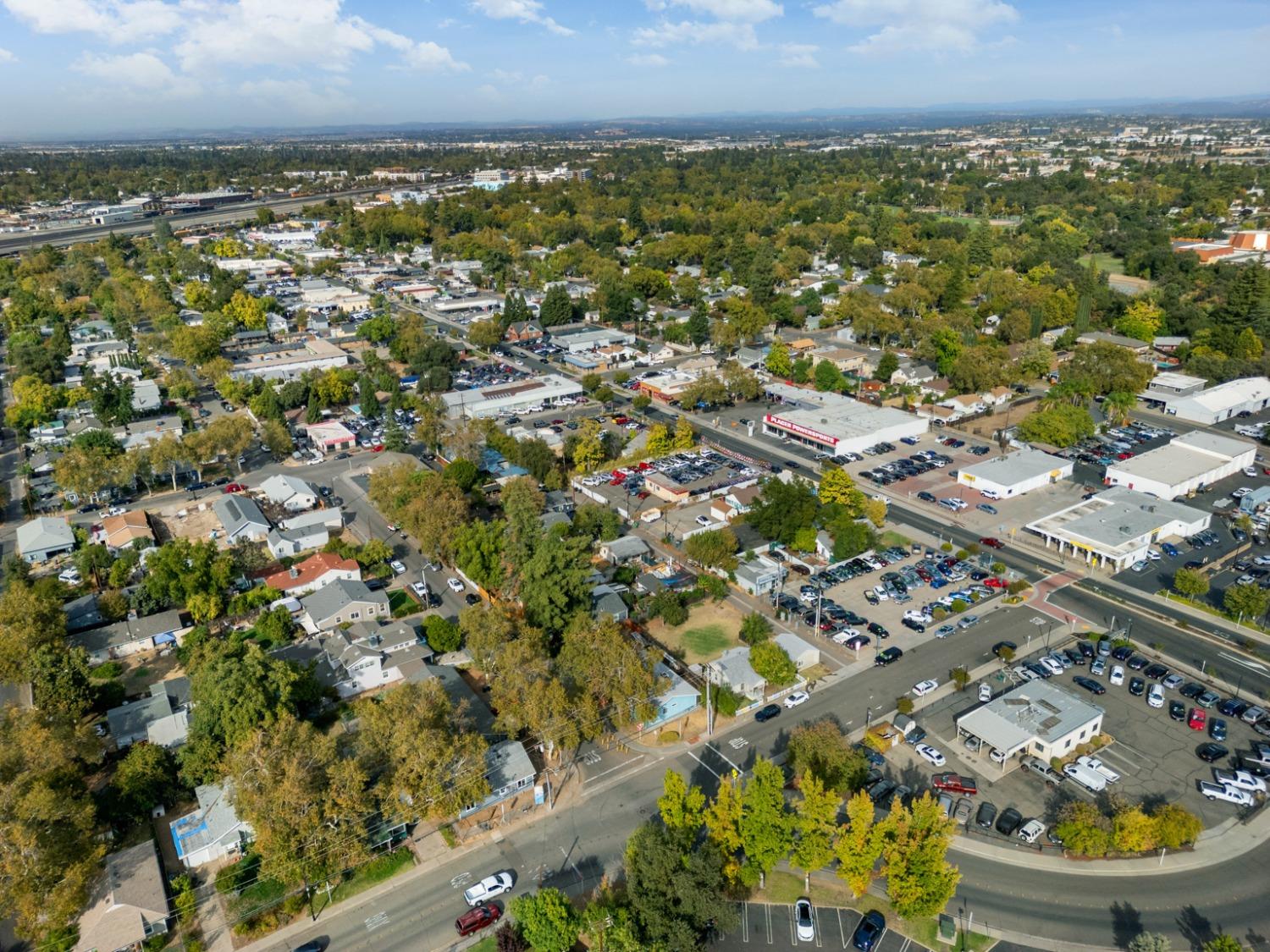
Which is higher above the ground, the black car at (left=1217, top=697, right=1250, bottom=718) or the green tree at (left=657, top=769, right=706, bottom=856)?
the green tree at (left=657, top=769, right=706, bottom=856)

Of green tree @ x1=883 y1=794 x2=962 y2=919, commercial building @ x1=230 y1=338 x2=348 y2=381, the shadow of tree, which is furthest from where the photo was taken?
commercial building @ x1=230 y1=338 x2=348 y2=381

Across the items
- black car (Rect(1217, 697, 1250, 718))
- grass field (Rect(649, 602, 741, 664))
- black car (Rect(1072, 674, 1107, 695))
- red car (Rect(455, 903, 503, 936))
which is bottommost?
grass field (Rect(649, 602, 741, 664))

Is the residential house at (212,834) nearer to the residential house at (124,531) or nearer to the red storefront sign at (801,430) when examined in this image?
the residential house at (124,531)

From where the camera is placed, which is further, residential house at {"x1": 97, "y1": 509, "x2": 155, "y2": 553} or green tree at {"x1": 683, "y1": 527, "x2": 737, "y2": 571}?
residential house at {"x1": 97, "y1": 509, "x2": 155, "y2": 553}

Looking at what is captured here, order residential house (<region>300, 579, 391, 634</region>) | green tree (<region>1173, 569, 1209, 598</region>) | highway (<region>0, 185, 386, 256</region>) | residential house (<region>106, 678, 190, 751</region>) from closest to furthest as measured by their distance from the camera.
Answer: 1. residential house (<region>106, 678, 190, 751</region>)
2. residential house (<region>300, 579, 391, 634</region>)
3. green tree (<region>1173, 569, 1209, 598</region>)
4. highway (<region>0, 185, 386, 256</region>)

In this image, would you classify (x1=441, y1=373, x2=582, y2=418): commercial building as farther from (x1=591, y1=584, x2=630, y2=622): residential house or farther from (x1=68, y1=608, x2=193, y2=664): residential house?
(x1=591, y1=584, x2=630, y2=622): residential house

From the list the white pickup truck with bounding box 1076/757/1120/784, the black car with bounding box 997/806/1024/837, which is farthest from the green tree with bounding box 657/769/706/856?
the white pickup truck with bounding box 1076/757/1120/784

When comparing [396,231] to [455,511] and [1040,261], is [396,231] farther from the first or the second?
[455,511]
